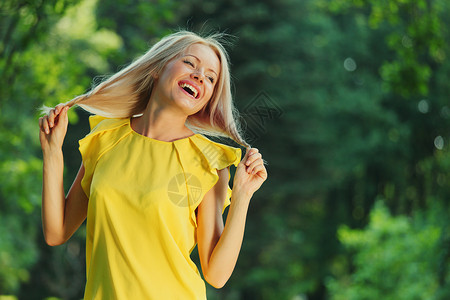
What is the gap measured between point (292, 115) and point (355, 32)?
4.07 m

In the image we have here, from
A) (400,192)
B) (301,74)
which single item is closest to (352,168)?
(400,192)

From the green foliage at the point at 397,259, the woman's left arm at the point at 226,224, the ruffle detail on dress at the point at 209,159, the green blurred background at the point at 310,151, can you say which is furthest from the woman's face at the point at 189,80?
the green blurred background at the point at 310,151

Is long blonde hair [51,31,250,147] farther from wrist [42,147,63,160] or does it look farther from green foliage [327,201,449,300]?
green foliage [327,201,449,300]

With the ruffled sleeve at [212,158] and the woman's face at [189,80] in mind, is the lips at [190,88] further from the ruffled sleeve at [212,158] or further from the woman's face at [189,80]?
the ruffled sleeve at [212,158]

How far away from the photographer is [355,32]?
19.9 meters

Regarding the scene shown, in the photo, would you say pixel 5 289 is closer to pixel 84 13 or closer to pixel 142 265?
pixel 84 13

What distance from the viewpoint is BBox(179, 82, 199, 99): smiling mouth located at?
221 centimetres

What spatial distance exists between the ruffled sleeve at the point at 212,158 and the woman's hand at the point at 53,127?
45 cm

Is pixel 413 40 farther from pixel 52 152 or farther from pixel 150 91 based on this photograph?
pixel 52 152

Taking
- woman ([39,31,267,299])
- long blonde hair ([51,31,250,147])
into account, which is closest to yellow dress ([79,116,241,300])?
woman ([39,31,267,299])

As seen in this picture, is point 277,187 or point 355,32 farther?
point 355,32

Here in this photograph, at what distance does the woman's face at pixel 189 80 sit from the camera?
2.21 meters

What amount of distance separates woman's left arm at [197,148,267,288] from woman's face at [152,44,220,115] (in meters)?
0.27

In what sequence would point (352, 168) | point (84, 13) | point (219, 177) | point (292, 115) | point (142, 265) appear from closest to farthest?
point (142, 265), point (219, 177), point (84, 13), point (292, 115), point (352, 168)
